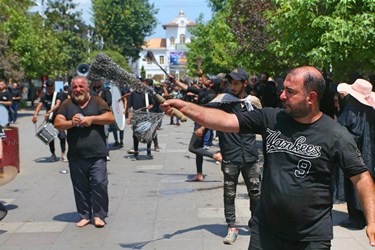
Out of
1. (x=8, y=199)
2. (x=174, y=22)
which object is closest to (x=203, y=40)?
(x=8, y=199)

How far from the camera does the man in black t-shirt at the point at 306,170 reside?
346cm

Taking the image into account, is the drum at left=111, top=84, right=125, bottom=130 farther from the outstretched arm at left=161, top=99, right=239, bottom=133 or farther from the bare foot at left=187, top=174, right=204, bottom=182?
the outstretched arm at left=161, top=99, right=239, bottom=133

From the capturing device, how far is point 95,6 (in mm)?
71562

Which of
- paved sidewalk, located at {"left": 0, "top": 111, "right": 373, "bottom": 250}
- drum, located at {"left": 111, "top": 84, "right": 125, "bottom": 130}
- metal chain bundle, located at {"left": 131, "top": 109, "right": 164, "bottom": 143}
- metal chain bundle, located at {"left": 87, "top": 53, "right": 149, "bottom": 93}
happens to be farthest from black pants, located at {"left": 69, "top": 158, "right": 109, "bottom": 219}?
drum, located at {"left": 111, "top": 84, "right": 125, "bottom": 130}

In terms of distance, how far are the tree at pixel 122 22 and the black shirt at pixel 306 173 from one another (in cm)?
6765

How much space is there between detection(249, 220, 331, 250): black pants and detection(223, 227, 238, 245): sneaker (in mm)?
2250

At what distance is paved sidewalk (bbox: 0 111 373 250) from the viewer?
613cm

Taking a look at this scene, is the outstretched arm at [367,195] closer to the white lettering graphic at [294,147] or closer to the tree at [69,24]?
the white lettering graphic at [294,147]

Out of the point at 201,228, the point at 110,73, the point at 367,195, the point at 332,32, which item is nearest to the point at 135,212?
the point at 201,228

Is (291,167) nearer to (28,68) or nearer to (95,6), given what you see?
(28,68)

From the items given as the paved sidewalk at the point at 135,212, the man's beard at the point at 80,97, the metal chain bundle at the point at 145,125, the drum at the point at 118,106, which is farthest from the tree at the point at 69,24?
the man's beard at the point at 80,97

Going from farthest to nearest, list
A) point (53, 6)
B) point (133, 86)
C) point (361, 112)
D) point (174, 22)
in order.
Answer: point (174, 22)
point (53, 6)
point (361, 112)
point (133, 86)

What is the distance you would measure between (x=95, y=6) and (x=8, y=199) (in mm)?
65728

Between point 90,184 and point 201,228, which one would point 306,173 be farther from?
point 90,184
